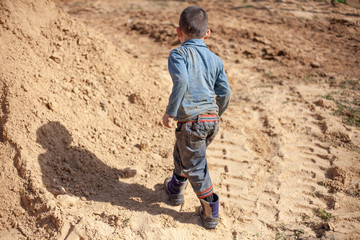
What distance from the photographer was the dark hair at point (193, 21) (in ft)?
7.34

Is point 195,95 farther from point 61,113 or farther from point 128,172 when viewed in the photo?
point 61,113

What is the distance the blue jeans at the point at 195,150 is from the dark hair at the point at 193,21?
0.67 metres

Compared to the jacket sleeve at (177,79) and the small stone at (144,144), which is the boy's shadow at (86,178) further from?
the jacket sleeve at (177,79)

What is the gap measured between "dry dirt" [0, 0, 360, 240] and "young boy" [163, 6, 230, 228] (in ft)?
1.78

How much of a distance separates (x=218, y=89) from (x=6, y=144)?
6.11 feet

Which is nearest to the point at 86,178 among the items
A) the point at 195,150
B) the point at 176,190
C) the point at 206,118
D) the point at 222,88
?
the point at 176,190

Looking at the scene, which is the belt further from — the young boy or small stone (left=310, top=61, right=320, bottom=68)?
small stone (left=310, top=61, right=320, bottom=68)

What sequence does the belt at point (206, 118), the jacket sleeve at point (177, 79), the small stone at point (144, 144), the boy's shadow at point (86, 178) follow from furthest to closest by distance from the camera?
the small stone at point (144, 144) → the boy's shadow at point (86, 178) → the belt at point (206, 118) → the jacket sleeve at point (177, 79)

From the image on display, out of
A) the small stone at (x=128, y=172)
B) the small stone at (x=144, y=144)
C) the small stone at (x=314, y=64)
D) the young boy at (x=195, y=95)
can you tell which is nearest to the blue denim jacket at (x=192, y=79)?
the young boy at (x=195, y=95)

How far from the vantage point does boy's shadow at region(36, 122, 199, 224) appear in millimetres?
2727

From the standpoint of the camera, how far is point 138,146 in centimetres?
355

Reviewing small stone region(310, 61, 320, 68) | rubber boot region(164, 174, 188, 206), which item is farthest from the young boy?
small stone region(310, 61, 320, 68)

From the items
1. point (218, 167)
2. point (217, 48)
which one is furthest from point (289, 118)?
point (217, 48)

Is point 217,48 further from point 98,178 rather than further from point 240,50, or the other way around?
point 98,178
